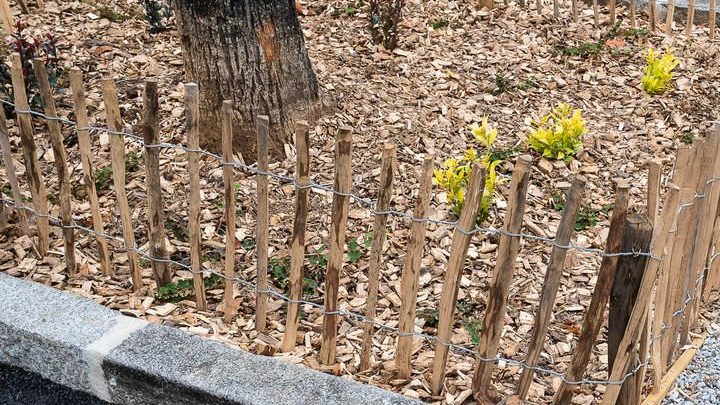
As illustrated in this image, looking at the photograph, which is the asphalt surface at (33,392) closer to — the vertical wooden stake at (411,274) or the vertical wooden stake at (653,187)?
the vertical wooden stake at (411,274)

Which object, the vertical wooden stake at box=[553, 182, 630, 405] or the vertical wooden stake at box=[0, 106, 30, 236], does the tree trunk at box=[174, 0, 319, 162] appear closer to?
the vertical wooden stake at box=[0, 106, 30, 236]

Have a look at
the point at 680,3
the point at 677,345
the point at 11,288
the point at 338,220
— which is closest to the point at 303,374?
the point at 338,220

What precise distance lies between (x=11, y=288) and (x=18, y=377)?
1.07 feet

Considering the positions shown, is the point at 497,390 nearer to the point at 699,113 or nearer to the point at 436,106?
the point at 436,106

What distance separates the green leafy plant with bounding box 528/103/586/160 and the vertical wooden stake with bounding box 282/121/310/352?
1656 mm

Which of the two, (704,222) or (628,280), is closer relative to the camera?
(628,280)

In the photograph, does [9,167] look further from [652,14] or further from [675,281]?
[652,14]

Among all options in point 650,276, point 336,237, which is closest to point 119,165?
point 336,237

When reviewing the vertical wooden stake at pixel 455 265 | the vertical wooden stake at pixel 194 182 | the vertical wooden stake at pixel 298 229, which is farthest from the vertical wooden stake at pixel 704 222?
the vertical wooden stake at pixel 194 182

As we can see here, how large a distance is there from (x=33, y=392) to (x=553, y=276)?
185 cm

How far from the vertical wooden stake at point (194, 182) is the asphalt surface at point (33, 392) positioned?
518 mm

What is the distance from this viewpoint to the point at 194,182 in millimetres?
2557

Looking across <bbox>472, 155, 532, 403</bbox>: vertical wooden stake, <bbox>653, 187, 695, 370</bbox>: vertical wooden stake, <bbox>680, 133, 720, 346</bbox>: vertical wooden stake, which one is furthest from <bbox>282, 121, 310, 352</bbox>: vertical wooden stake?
<bbox>680, 133, 720, 346</bbox>: vertical wooden stake

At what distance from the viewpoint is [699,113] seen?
166 inches
